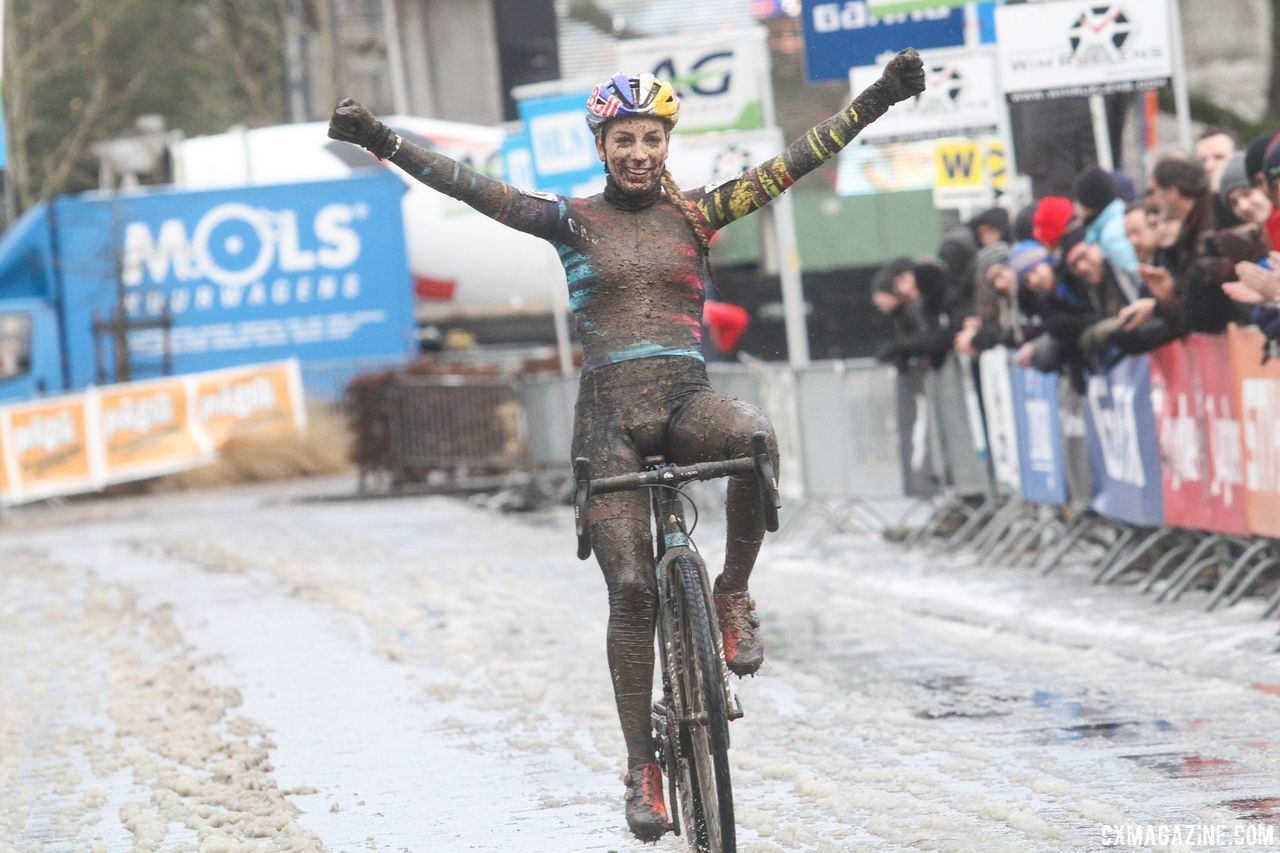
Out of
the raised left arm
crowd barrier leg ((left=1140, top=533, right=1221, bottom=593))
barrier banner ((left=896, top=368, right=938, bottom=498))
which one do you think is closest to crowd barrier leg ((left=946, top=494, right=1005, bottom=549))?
barrier banner ((left=896, top=368, right=938, bottom=498))

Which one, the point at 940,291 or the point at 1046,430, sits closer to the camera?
the point at 1046,430

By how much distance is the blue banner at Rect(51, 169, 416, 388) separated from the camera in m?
32.8

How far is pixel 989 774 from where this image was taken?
306 inches

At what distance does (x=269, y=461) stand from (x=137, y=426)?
170 centimetres

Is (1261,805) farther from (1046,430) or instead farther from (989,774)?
(1046,430)

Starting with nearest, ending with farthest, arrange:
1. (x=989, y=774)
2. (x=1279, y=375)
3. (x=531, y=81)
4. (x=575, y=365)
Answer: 1. (x=989, y=774)
2. (x=1279, y=375)
3. (x=575, y=365)
4. (x=531, y=81)

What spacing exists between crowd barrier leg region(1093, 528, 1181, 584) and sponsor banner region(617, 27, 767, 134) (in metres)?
8.21

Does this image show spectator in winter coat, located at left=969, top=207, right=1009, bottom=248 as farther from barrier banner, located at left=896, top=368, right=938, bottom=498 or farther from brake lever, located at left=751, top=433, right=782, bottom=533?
brake lever, located at left=751, top=433, right=782, bottom=533

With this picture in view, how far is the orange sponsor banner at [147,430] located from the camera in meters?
29.4

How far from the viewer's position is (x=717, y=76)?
20.6m

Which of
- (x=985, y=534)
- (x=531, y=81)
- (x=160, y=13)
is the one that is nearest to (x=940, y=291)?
(x=985, y=534)

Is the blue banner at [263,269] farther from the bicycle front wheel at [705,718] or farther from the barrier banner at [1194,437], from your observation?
the bicycle front wheel at [705,718]

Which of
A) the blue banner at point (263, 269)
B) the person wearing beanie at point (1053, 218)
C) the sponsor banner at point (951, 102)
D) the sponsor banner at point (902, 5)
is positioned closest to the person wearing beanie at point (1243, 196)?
the person wearing beanie at point (1053, 218)

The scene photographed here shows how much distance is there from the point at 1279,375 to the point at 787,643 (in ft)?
8.98
